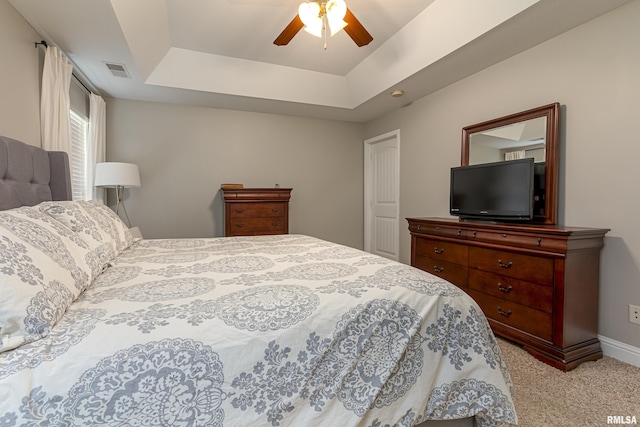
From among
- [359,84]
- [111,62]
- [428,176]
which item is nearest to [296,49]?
[359,84]

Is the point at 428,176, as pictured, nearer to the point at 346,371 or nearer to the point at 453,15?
the point at 453,15

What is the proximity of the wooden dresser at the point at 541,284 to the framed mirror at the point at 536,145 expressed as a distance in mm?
446

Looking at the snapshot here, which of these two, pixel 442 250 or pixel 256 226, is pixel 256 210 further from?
pixel 442 250

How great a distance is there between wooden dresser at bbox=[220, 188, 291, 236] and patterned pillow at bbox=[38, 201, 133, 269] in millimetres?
1805

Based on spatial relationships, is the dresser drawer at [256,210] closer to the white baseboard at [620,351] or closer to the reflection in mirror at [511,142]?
the reflection in mirror at [511,142]

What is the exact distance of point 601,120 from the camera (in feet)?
7.08

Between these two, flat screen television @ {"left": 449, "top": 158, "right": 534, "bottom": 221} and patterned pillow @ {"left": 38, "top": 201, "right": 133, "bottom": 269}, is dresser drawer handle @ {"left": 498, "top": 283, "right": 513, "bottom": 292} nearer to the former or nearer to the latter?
flat screen television @ {"left": 449, "top": 158, "right": 534, "bottom": 221}

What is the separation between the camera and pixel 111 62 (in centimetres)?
278

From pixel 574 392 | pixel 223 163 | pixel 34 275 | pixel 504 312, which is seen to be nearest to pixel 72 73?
pixel 223 163

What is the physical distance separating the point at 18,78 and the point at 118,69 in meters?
Answer: 0.94

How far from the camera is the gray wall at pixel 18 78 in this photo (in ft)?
6.41

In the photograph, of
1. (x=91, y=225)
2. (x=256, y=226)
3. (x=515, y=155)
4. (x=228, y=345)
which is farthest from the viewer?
(x=256, y=226)

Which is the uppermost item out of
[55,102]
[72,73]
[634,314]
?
[72,73]

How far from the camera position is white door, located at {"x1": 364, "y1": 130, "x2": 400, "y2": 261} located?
4.28m
